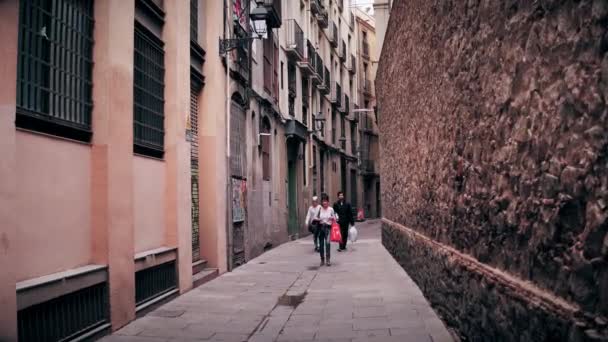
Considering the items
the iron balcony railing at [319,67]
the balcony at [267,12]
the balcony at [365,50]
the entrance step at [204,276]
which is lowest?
the entrance step at [204,276]

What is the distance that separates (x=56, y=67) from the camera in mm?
6105

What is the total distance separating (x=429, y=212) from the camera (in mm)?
8711

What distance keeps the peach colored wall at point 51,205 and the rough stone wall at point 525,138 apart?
4.09 metres

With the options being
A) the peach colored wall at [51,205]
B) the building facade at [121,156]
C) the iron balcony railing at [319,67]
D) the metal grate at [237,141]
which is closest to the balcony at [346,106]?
the iron balcony railing at [319,67]

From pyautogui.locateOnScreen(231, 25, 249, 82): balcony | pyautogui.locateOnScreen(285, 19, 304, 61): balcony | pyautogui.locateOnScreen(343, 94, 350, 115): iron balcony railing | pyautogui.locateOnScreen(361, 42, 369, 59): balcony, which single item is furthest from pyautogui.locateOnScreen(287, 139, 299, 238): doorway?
pyautogui.locateOnScreen(361, 42, 369, 59): balcony

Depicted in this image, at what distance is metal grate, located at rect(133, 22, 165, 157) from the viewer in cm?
845

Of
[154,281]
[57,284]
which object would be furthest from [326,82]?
[57,284]

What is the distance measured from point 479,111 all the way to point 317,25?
26.2 metres

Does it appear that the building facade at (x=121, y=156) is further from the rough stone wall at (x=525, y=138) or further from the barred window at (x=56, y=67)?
the rough stone wall at (x=525, y=138)

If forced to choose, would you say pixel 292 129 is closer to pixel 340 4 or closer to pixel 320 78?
pixel 320 78

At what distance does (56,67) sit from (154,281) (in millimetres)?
3568

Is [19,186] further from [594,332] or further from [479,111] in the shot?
[594,332]

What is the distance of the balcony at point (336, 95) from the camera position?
112 ft

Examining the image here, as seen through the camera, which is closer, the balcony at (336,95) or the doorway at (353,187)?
the balcony at (336,95)
